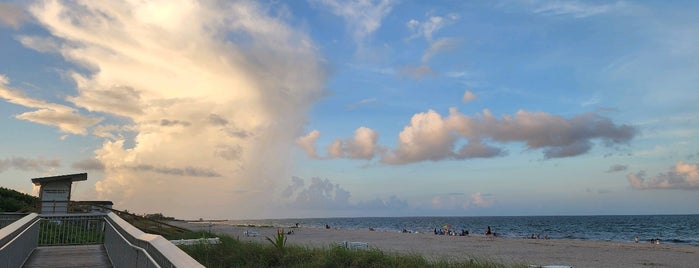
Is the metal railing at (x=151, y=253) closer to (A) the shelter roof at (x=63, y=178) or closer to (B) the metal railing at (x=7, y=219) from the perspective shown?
(B) the metal railing at (x=7, y=219)

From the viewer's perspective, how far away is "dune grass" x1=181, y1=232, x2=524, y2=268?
45.6 ft

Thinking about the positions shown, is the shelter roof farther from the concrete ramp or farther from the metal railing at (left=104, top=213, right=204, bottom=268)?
the metal railing at (left=104, top=213, right=204, bottom=268)

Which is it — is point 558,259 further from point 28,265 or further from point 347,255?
point 28,265

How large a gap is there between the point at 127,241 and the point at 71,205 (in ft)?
82.0

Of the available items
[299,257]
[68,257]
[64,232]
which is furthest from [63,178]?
[299,257]

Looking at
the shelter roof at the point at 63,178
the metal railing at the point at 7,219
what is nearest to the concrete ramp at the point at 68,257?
the metal railing at the point at 7,219

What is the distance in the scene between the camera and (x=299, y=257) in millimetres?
15625

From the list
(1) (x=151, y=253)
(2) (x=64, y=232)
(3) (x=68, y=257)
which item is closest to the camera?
(1) (x=151, y=253)

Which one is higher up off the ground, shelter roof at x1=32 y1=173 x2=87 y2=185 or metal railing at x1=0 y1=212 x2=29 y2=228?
shelter roof at x1=32 y1=173 x2=87 y2=185

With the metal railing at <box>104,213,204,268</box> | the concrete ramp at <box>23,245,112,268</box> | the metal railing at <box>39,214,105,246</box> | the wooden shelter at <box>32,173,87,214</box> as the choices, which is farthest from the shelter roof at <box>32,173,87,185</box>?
the metal railing at <box>104,213,204,268</box>

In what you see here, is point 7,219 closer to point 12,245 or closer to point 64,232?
point 64,232

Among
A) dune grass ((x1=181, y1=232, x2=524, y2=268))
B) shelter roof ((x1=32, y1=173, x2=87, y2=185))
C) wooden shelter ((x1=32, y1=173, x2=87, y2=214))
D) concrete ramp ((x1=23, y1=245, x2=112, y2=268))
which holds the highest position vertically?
shelter roof ((x1=32, y1=173, x2=87, y2=185))

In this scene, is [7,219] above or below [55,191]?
below

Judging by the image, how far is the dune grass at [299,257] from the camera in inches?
547
